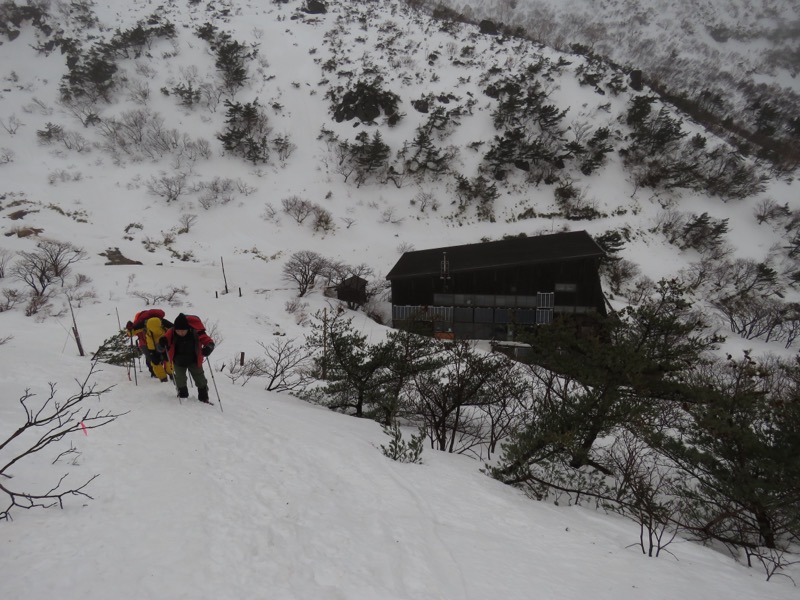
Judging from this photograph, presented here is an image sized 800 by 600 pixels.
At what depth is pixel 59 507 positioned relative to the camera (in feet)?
10.1

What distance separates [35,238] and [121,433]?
35842 mm

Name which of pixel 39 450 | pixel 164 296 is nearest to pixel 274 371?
pixel 39 450

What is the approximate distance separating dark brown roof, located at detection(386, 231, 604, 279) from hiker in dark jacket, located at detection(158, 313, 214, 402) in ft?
65.5

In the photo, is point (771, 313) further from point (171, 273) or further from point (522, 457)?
point (171, 273)

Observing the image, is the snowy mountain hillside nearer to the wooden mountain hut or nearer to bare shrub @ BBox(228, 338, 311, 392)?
the wooden mountain hut

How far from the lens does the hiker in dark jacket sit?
6.43 meters

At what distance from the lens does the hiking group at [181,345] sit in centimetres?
645

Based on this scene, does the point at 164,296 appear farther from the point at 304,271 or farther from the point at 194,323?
the point at 194,323

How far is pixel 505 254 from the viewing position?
26.0m

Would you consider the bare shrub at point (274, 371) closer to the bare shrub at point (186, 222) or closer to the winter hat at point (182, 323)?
the winter hat at point (182, 323)

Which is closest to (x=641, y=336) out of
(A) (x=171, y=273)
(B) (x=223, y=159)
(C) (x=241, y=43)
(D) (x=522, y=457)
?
(D) (x=522, y=457)

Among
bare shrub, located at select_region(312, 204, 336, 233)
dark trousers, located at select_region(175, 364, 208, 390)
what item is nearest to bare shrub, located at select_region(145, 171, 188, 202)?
bare shrub, located at select_region(312, 204, 336, 233)

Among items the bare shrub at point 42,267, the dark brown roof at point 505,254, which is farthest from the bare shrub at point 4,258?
the dark brown roof at point 505,254

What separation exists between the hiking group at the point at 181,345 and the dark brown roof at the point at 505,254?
65.5ft
